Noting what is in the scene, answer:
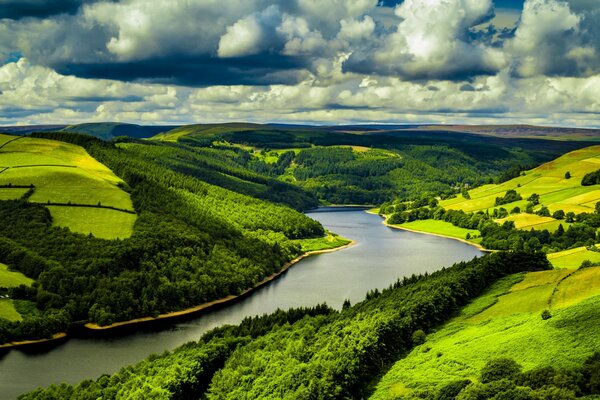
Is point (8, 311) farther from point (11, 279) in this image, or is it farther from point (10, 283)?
point (11, 279)

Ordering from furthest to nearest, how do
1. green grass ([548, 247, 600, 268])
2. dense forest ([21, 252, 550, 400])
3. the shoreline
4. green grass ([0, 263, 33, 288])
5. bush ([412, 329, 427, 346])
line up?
green grass ([548, 247, 600, 268]) → green grass ([0, 263, 33, 288]) → the shoreline → bush ([412, 329, 427, 346]) → dense forest ([21, 252, 550, 400])

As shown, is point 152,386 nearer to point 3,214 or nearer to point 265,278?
point 265,278

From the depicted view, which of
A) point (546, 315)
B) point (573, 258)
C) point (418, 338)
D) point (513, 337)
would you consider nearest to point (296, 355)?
point (418, 338)

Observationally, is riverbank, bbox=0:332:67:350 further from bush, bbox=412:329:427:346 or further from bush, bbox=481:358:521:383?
bush, bbox=481:358:521:383

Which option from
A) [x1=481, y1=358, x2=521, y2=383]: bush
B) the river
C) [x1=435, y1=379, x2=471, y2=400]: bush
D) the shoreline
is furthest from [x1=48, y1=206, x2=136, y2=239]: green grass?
[x1=481, y1=358, x2=521, y2=383]: bush

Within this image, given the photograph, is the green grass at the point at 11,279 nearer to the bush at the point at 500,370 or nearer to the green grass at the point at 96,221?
the green grass at the point at 96,221

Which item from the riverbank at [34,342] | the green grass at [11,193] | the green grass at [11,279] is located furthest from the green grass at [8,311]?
the green grass at [11,193]

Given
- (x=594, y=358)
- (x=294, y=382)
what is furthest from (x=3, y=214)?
(x=594, y=358)
